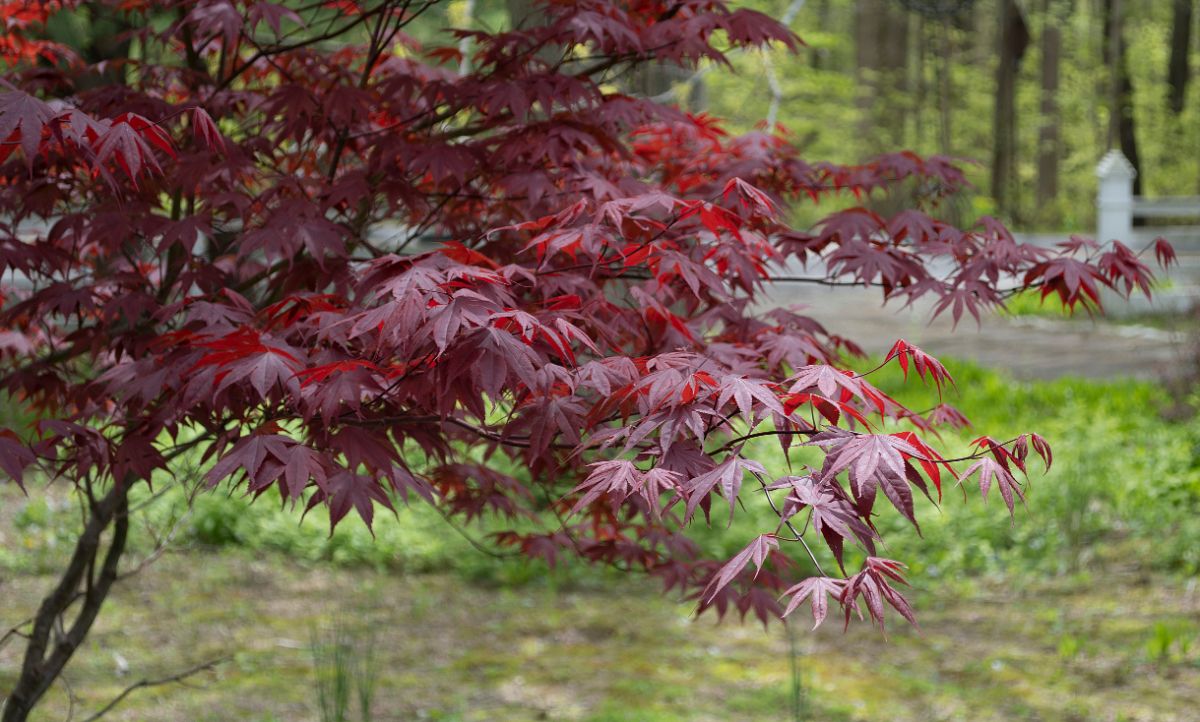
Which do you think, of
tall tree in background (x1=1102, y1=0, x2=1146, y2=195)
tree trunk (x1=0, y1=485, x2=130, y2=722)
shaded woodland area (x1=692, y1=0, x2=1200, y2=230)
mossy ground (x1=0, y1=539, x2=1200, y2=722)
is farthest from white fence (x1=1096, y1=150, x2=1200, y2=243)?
tree trunk (x1=0, y1=485, x2=130, y2=722)

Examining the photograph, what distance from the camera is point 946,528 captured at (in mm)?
5707

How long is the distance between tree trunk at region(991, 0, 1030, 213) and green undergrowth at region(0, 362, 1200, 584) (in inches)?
436

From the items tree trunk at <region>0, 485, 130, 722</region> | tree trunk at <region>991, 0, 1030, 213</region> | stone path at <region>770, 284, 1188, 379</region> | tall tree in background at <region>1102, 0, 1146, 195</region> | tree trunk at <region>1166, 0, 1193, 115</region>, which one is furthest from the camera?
tree trunk at <region>1166, 0, 1193, 115</region>

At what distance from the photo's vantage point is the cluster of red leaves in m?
1.57

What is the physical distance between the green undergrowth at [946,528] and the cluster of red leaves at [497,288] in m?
2.63

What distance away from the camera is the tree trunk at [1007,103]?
16.1 metres

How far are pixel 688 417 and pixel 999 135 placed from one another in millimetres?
16909

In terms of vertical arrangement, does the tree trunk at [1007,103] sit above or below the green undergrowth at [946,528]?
above

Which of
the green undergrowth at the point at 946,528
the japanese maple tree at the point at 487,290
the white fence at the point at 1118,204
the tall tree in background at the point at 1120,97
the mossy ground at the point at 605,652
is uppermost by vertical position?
the tall tree in background at the point at 1120,97

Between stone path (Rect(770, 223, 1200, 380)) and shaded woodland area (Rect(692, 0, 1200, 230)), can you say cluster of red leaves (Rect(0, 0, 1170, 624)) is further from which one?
shaded woodland area (Rect(692, 0, 1200, 230))

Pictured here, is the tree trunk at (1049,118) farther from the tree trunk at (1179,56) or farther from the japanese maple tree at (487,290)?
the japanese maple tree at (487,290)

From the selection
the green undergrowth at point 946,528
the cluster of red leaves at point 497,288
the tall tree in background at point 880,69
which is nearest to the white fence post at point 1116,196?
the tall tree in background at point 880,69

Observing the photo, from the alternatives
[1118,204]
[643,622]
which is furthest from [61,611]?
[1118,204]

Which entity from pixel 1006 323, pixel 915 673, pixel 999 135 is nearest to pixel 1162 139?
pixel 999 135
